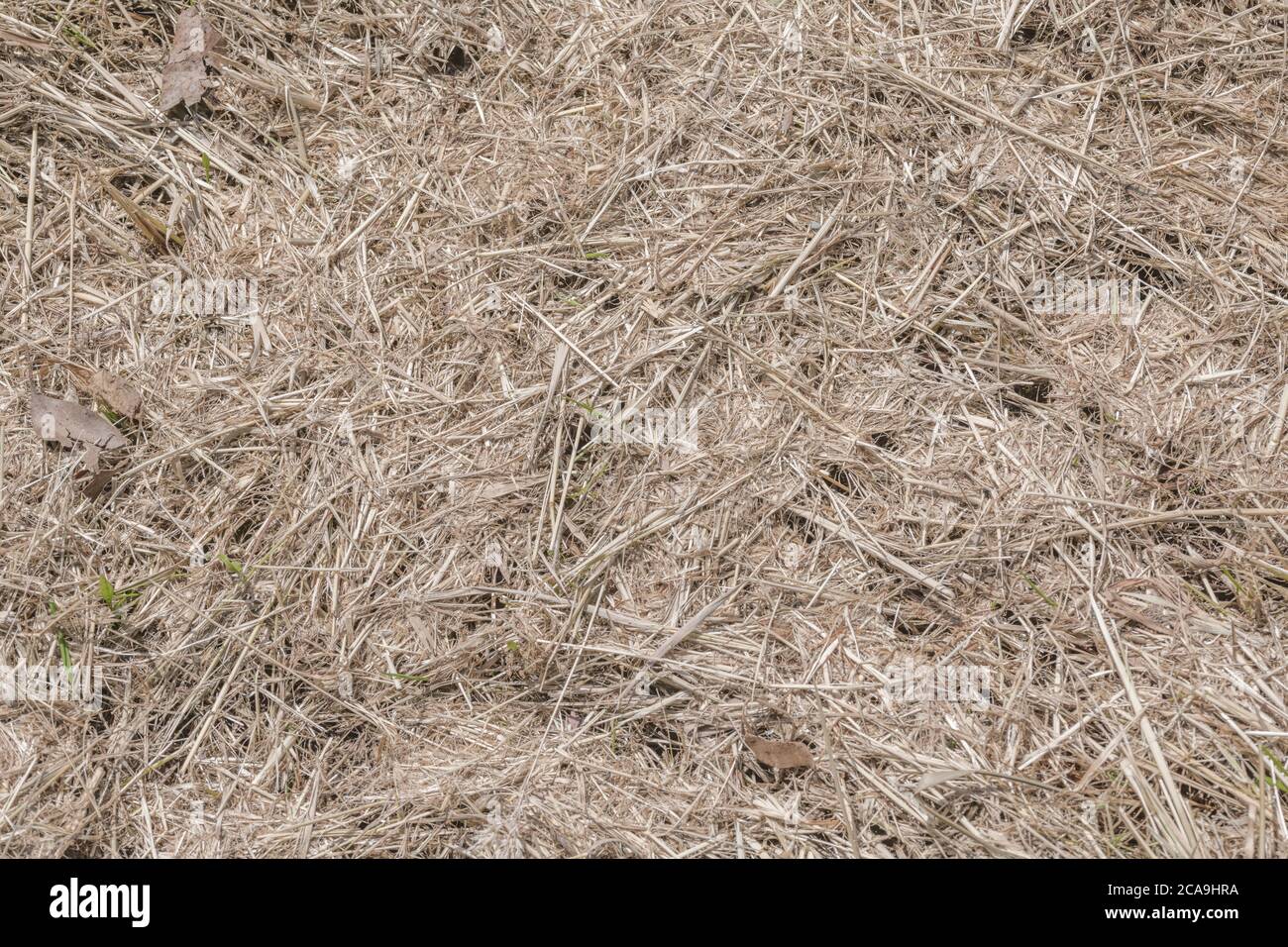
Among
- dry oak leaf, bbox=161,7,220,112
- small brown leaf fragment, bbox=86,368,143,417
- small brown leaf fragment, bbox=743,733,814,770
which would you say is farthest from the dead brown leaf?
small brown leaf fragment, bbox=743,733,814,770

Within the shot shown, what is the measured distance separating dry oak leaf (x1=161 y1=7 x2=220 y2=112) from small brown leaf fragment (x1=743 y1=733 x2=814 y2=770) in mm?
2522

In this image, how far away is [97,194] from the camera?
265 cm

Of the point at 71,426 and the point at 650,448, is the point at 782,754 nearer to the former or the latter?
the point at 650,448

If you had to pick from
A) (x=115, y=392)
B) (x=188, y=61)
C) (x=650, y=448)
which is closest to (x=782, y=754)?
(x=650, y=448)

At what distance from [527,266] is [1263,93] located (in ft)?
7.48

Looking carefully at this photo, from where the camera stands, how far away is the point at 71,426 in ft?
7.84

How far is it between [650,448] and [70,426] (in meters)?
1.59

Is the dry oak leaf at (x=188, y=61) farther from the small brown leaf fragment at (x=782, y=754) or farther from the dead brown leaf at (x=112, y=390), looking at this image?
the small brown leaf fragment at (x=782, y=754)

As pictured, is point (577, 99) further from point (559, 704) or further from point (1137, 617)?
point (1137, 617)

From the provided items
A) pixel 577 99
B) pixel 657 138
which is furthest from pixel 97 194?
pixel 657 138

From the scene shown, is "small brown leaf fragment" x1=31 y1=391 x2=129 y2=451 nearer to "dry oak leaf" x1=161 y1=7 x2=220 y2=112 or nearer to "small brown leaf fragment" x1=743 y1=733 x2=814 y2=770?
"dry oak leaf" x1=161 y1=7 x2=220 y2=112

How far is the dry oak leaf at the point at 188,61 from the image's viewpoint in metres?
2.70

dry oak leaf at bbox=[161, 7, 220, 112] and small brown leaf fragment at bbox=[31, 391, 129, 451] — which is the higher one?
dry oak leaf at bbox=[161, 7, 220, 112]

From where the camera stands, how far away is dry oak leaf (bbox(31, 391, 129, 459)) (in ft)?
7.80
